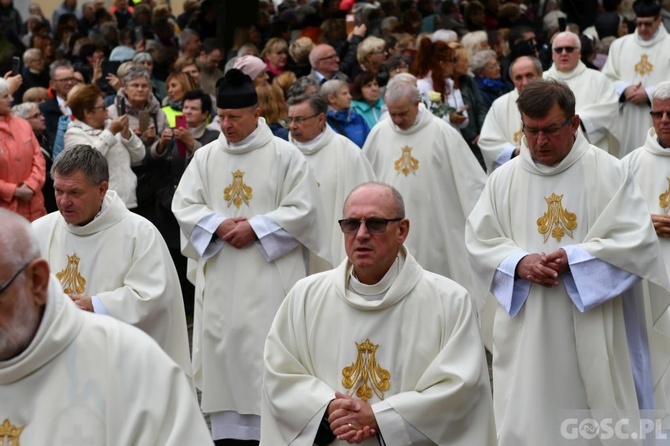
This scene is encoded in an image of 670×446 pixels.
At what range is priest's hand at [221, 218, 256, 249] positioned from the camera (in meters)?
8.55

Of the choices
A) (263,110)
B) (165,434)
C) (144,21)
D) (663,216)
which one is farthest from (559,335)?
(144,21)

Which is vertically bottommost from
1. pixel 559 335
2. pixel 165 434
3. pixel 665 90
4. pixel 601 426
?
pixel 601 426

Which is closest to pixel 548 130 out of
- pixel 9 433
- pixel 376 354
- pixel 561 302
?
pixel 561 302

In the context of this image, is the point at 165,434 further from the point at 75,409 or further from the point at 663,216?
the point at 663,216

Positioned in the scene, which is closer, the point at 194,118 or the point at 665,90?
the point at 665,90

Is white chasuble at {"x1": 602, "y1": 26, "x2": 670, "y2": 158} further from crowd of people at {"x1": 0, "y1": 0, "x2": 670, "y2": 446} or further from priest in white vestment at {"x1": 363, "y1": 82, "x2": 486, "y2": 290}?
priest in white vestment at {"x1": 363, "y1": 82, "x2": 486, "y2": 290}

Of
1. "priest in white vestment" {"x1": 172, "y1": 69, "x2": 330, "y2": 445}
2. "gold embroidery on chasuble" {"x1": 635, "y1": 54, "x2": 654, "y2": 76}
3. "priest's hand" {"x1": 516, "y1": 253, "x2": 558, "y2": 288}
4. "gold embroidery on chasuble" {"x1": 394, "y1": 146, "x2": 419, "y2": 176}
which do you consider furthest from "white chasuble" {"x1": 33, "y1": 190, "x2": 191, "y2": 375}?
"gold embroidery on chasuble" {"x1": 635, "y1": 54, "x2": 654, "y2": 76}

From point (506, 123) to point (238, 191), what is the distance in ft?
11.4

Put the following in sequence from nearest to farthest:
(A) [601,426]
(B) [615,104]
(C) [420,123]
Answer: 1. (A) [601,426]
2. (C) [420,123]
3. (B) [615,104]

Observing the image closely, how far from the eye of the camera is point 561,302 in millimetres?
6906

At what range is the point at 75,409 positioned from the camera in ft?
12.5

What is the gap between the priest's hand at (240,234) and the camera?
336 inches

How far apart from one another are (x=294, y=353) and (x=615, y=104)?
7.45 m

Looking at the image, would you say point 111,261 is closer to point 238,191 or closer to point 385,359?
point 238,191
